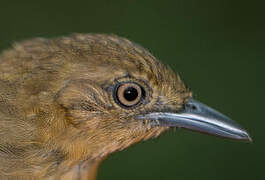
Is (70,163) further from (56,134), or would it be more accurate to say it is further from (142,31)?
(142,31)

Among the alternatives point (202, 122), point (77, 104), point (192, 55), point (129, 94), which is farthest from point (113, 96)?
point (192, 55)

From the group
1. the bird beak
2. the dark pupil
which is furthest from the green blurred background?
the dark pupil

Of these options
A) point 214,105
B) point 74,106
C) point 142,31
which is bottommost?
point 74,106

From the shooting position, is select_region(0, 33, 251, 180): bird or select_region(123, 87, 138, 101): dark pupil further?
select_region(123, 87, 138, 101): dark pupil

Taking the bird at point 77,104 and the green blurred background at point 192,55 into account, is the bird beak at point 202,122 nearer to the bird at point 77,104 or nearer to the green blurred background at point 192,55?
the bird at point 77,104

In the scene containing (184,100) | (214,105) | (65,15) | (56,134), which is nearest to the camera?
(56,134)

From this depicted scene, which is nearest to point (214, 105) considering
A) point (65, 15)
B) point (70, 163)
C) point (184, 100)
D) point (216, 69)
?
point (216, 69)

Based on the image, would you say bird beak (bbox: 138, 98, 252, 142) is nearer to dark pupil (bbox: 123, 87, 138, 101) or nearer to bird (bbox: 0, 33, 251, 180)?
bird (bbox: 0, 33, 251, 180)
